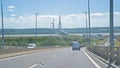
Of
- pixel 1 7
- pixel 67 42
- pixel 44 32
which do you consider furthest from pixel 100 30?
pixel 1 7

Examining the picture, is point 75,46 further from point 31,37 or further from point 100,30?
point 31,37

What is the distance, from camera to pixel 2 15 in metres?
56.2

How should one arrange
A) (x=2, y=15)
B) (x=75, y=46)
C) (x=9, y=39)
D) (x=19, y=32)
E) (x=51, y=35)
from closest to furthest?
(x=2, y=15) < (x=75, y=46) < (x=19, y=32) < (x=51, y=35) < (x=9, y=39)

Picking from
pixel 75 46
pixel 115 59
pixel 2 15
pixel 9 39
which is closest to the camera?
pixel 115 59

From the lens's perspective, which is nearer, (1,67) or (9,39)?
(1,67)

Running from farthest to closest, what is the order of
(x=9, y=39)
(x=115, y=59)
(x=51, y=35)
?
1. (x=9, y=39)
2. (x=51, y=35)
3. (x=115, y=59)

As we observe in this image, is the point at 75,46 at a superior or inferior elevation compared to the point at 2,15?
inferior

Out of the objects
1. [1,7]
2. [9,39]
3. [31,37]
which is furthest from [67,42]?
[1,7]

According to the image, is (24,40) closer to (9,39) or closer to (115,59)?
(9,39)

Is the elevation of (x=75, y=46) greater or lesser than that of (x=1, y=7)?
lesser

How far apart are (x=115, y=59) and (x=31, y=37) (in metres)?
130

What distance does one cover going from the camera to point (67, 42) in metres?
151

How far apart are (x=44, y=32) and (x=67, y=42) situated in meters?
19.0

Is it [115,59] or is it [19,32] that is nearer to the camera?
[115,59]
